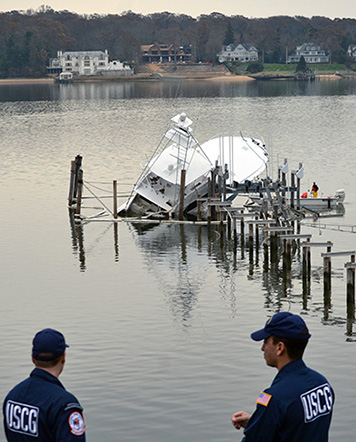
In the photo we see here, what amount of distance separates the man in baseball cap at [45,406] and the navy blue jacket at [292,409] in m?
1.61

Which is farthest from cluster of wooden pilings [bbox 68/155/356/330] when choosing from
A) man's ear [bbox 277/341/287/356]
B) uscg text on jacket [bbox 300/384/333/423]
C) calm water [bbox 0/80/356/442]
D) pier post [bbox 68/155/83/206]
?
man's ear [bbox 277/341/287/356]

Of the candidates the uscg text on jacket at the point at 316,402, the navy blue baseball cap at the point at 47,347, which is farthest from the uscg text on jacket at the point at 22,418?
the uscg text on jacket at the point at 316,402

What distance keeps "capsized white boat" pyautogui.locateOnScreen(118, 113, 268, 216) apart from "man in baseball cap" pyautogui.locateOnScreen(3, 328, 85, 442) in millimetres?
33865

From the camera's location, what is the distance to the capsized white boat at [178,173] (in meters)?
43.1

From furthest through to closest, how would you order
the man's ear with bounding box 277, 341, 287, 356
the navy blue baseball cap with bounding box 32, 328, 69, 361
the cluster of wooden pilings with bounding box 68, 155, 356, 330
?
the cluster of wooden pilings with bounding box 68, 155, 356, 330 → the navy blue baseball cap with bounding box 32, 328, 69, 361 → the man's ear with bounding box 277, 341, 287, 356

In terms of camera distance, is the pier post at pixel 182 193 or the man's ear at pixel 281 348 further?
the pier post at pixel 182 193

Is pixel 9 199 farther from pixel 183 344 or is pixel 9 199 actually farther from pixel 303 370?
pixel 303 370

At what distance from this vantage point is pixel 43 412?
7.82 metres

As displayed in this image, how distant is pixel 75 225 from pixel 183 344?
20.5 metres

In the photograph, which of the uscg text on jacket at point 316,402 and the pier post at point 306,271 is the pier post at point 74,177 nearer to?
the pier post at point 306,271

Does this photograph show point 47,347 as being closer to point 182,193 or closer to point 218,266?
point 218,266

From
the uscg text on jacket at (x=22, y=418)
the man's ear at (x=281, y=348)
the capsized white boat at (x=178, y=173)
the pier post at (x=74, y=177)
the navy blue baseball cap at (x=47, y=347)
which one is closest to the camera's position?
the man's ear at (x=281, y=348)

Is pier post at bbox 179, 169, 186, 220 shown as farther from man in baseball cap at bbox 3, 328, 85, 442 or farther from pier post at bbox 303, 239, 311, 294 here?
man in baseball cap at bbox 3, 328, 85, 442

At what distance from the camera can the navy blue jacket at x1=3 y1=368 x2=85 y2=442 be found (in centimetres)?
773
